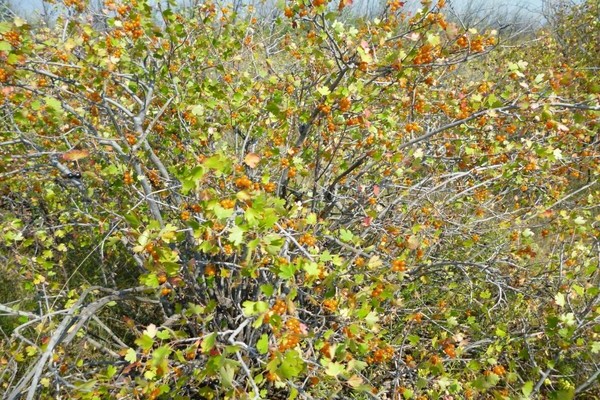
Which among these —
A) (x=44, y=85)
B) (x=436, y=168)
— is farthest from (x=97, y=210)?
(x=436, y=168)

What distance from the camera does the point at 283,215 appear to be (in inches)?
64.7

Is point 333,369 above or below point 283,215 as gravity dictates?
below

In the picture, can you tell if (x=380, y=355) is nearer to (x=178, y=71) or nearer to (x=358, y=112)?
(x=358, y=112)

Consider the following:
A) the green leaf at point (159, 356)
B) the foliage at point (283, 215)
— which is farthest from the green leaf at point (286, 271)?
the green leaf at point (159, 356)

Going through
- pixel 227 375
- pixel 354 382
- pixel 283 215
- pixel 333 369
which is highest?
pixel 283 215

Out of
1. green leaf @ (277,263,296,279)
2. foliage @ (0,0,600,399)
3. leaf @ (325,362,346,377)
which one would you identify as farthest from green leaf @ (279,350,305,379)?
green leaf @ (277,263,296,279)

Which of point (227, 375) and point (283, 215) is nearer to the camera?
point (227, 375)

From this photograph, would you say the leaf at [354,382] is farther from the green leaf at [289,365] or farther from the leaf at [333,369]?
the green leaf at [289,365]

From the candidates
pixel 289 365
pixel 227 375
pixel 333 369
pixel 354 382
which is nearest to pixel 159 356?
pixel 227 375

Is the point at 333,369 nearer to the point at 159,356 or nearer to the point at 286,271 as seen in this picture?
the point at 286,271

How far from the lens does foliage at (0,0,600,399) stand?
5.60 feet

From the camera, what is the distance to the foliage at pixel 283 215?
1.71 m

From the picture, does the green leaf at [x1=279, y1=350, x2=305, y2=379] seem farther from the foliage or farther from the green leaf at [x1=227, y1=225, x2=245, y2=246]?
the green leaf at [x1=227, y1=225, x2=245, y2=246]

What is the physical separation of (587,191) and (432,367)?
394 cm
